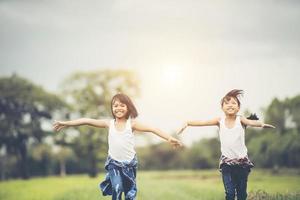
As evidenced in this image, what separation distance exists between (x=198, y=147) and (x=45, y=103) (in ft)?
12.9

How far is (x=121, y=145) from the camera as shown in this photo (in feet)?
16.7

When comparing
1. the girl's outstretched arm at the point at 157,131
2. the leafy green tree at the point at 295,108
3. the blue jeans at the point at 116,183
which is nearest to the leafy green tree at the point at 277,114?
the leafy green tree at the point at 295,108

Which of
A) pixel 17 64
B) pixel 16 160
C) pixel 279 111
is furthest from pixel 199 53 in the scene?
pixel 16 160

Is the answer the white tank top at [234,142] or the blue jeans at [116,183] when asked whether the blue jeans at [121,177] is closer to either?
the blue jeans at [116,183]

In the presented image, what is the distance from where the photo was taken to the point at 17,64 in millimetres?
9766

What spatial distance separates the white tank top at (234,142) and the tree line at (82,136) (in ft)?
15.3

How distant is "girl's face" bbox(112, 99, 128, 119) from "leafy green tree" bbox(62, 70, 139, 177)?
584 centimetres

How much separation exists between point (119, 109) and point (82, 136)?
872 centimetres

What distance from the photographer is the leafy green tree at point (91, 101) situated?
38.8ft

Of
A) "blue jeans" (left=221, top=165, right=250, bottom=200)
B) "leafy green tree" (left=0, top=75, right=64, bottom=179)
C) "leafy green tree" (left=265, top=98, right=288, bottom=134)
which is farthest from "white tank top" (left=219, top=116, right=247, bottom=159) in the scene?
"leafy green tree" (left=0, top=75, right=64, bottom=179)

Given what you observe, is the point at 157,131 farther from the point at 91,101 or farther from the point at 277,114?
the point at 91,101

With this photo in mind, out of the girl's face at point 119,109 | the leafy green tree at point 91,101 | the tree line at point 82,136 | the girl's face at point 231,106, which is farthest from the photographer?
the leafy green tree at point 91,101

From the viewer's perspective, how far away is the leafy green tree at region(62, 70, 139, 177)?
465 inches

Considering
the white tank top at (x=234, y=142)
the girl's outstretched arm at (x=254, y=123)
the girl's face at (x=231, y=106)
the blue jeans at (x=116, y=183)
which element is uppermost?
the girl's face at (x=231, y=106)
